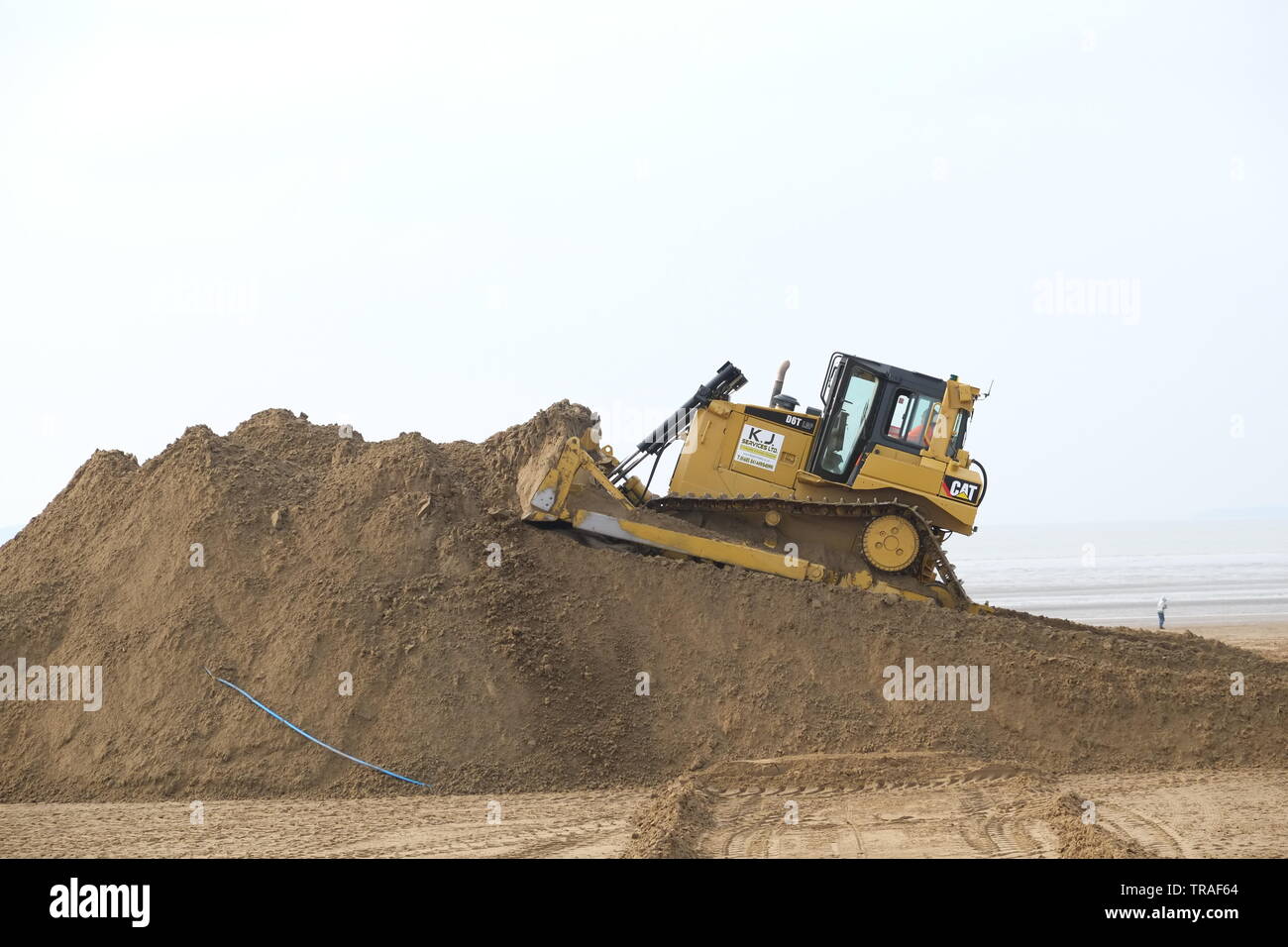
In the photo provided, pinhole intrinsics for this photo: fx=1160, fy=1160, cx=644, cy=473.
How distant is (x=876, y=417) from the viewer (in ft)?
45.3

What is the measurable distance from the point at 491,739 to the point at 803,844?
3502 millimetres

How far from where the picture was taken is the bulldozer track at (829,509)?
13438 mm

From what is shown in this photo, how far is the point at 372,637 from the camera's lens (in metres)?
11.5

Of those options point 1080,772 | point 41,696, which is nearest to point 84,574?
point 41,696

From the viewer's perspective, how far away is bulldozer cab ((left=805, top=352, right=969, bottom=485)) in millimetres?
13820

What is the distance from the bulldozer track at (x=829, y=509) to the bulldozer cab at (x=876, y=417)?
0.41 metres

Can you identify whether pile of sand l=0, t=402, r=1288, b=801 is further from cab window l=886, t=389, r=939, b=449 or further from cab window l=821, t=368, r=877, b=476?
cab window l=886, t=389, r=939, b=449

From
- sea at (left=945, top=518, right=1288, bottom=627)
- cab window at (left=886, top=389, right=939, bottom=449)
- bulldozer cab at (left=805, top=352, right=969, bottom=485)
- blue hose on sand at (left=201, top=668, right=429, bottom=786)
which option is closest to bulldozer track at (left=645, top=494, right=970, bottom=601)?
bulldozer cab at (left=805, top=352, right=969, bottom=485)

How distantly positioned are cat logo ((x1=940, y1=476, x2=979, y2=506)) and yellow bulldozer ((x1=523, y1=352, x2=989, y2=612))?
1 centimetres

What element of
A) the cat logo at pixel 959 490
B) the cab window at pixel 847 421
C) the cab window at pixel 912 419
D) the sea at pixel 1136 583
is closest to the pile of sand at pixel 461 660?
the cat logo at pixel 959 490

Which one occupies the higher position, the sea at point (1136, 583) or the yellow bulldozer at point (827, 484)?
the yellow bulldozer at point (827, 484)

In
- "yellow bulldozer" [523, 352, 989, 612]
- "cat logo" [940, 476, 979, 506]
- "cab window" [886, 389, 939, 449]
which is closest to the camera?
"yellow bulldozer" [523, 352, 989, 612]

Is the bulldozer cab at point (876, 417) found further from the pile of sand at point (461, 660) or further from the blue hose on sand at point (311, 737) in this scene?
the blue hose on sand at point (311, 737)

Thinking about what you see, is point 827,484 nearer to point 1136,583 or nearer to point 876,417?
point 876,417
